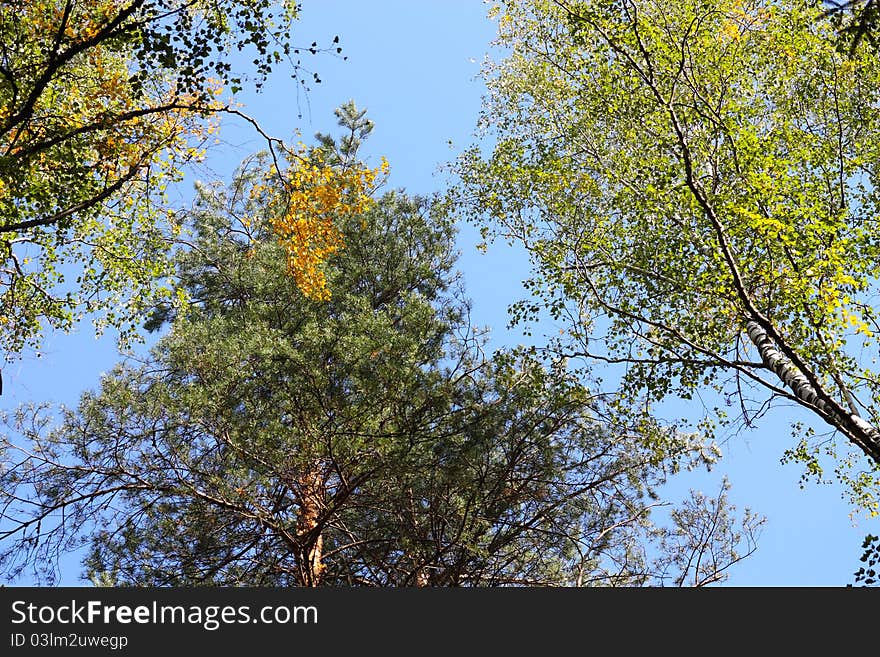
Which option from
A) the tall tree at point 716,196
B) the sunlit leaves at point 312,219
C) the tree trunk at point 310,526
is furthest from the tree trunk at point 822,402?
the sunlit leaves at point 312,219

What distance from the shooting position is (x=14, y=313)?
8977 millimetres

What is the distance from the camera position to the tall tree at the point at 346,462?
8.08 meters

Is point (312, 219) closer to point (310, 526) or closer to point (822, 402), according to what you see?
point (310, 526)

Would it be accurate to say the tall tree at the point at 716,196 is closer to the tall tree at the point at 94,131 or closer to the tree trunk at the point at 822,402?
the tree trunk at the point at 822,402

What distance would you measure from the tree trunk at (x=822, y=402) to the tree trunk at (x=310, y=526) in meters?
4.68

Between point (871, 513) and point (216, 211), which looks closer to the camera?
point (871, 513)

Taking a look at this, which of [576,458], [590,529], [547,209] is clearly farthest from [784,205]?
[590,529]

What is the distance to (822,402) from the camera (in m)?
6.48

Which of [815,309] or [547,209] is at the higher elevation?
[547,209]

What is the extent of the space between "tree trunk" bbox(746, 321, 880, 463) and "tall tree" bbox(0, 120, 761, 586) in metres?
1.27

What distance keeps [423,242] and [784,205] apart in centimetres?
584

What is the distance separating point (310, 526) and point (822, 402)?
220 inches

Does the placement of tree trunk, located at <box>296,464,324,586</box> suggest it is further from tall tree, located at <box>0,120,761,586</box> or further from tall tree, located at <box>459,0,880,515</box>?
tall tree, located at <box>459,0,880,515</box>

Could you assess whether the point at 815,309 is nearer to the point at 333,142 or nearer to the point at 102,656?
the point at 102,656
